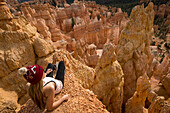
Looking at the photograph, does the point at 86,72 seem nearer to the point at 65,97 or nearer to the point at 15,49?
the point at 65,97

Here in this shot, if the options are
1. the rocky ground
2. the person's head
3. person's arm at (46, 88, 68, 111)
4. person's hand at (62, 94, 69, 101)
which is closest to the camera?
the person's head

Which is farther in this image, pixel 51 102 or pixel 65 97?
pixel 65 97

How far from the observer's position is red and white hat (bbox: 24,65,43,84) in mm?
1555

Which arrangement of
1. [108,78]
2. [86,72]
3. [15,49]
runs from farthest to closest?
[108,78]
[15,49]
[86,72]

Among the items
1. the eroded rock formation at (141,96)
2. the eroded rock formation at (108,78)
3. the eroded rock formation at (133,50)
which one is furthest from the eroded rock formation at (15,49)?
the eroded rock formation at (133,50)

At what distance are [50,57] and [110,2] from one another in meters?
57.8

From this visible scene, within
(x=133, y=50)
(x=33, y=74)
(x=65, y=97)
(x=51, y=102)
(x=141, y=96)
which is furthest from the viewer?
(x=133, y=50)

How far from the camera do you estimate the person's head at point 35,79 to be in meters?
1.55

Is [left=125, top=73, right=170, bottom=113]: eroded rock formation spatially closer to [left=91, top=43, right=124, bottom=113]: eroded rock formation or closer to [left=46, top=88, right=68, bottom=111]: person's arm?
[left=91, top=43, right=124, bottom=113]: eroded rock formation

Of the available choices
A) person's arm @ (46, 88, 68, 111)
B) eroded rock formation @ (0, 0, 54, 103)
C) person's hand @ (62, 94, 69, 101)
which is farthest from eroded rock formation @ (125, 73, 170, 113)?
eroded rock formation @ (0, 0, 54, 103)

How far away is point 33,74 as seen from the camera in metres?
1.57

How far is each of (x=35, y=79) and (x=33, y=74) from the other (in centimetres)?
9

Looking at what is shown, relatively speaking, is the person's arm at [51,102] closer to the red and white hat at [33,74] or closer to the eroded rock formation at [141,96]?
the red and white hat at [33,74]

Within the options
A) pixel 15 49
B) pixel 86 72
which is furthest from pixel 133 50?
pixel 15 49
